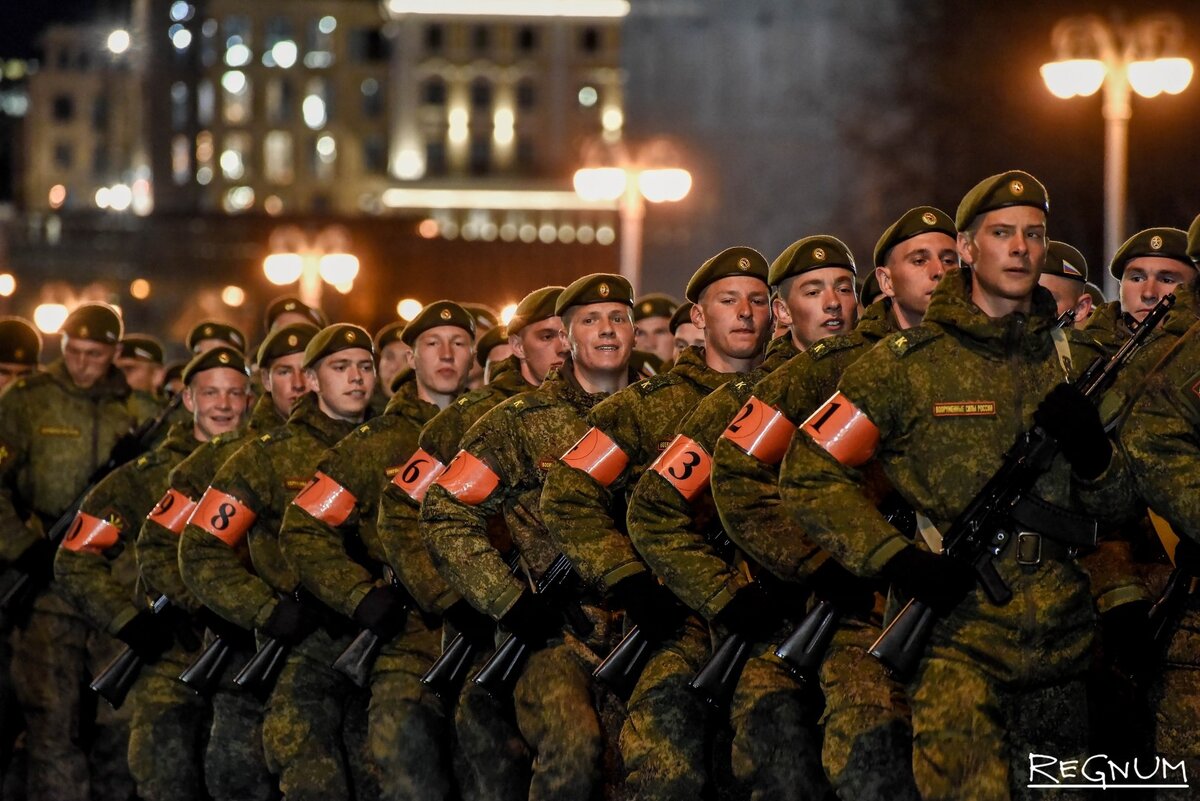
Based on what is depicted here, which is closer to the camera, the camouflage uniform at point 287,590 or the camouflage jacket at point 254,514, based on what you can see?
the camouflage uniform at point 287,590

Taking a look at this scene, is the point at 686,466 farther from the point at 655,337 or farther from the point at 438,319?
the point at 655,337

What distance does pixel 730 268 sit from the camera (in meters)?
9.07

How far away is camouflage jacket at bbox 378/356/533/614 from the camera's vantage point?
9469 mm

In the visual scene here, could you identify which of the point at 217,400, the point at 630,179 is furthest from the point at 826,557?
the point at 630,179

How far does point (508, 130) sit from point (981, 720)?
111615 millimetres

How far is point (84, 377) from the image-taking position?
13633mm

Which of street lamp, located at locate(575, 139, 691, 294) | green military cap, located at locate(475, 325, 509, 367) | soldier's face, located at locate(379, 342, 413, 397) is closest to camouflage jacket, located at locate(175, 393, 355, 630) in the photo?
green military cap, located at locate(475, 325, 509, 367)

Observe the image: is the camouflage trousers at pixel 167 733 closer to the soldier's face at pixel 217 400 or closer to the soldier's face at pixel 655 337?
the soldier's face at pixel 217 400

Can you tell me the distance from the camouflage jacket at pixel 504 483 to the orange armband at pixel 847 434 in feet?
6.68

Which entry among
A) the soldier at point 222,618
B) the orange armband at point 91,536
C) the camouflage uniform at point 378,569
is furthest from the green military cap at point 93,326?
the camouflage uniform at point 378,569

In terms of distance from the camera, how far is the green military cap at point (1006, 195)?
23.3 ft

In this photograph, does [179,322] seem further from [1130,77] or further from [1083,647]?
[1083,647]

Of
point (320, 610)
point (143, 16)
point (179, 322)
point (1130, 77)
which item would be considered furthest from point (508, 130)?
point (320, 610)

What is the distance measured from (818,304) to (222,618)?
3492 millimetres
